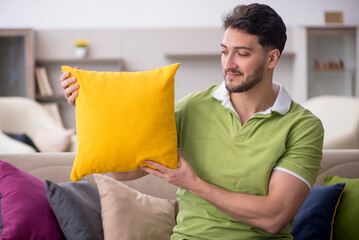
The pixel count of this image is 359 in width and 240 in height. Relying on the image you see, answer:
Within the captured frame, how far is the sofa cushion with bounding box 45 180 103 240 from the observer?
192cm

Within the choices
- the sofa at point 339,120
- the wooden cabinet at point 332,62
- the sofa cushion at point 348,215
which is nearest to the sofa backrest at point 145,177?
the sofa cushion at point 348,215

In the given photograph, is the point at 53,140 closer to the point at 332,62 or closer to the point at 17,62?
the point at 17,62

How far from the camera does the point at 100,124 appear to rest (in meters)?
1.48

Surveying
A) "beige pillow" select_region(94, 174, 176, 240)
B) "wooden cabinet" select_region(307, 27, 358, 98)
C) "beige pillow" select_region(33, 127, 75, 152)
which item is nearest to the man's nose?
"beige pillow" select_region(94, 174, 176, 240)

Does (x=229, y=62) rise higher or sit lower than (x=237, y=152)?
higher

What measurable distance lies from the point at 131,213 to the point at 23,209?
17.6 inches

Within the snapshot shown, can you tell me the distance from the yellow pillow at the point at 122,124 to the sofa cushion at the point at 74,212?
17.8 inches

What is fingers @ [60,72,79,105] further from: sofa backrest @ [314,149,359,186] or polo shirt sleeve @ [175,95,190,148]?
sofa backrest @ [314,149,359,186]

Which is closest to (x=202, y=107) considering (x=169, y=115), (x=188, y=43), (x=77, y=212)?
(x=169, y=115)

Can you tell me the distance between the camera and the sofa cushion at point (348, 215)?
2.04m

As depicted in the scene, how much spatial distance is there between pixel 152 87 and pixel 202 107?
20 centimetres

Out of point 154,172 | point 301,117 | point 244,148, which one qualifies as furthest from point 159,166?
point 301,117

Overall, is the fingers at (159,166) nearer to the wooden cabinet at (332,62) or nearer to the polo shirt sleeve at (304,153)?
the polo shirt sleeve at (304,153)

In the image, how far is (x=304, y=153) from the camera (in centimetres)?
154
